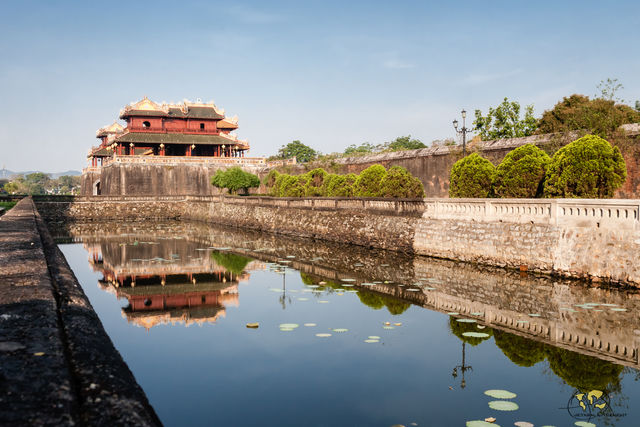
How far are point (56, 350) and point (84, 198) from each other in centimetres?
4042

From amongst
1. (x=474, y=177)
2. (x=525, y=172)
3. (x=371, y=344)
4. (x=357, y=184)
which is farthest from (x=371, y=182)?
(x=371, y=344)

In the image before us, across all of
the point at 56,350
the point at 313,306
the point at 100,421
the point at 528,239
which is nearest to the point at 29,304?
the point at 56,350

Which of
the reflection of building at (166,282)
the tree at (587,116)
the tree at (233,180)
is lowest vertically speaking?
the reflection of building at (166,282)

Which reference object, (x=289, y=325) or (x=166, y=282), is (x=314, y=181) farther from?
(x=289, y=325)

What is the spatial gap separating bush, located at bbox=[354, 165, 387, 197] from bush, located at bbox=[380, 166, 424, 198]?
78 centimetres

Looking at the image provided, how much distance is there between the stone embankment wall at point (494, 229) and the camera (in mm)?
12070

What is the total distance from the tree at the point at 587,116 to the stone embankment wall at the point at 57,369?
20926 mm

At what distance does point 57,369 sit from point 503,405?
495cm

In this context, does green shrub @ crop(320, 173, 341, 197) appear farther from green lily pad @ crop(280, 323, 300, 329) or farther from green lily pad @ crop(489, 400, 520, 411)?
green lily pad @ crop(489, 400, 520, 411)

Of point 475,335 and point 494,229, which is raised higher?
point 494,229

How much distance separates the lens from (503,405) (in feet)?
19.8

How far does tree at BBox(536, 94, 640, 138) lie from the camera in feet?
69.4

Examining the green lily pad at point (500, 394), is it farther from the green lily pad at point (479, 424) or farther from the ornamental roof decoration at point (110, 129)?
the ornamental roof decoration at point (110, 129)

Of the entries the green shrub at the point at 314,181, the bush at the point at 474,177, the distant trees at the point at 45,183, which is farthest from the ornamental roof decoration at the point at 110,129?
the distant trees at the point at 45,183
